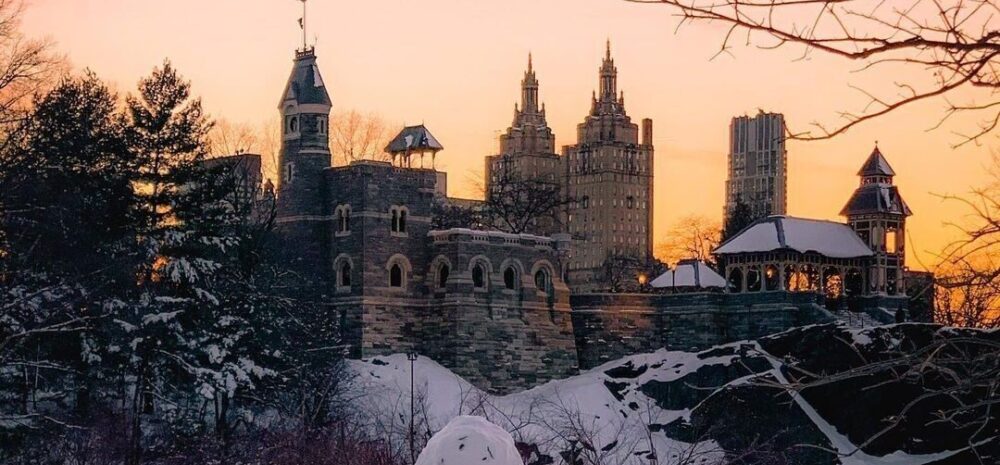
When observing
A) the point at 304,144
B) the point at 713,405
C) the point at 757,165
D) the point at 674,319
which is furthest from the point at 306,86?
the point at 757,165

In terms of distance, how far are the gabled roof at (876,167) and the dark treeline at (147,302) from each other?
2310cm

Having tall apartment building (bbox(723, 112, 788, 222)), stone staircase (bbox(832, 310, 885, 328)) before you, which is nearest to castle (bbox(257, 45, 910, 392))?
stone staircase (bbox(832, 310, 885, 328))

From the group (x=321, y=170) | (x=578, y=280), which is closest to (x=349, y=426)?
(x=321, y=170)

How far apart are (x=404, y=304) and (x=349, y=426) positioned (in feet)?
33.9

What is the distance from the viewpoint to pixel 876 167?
55.9 metres

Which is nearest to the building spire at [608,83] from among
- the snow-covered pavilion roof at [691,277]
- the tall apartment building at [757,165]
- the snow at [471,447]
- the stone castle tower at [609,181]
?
the stone castle tower at [609,181]

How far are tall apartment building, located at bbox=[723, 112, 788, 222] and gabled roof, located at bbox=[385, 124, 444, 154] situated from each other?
10360 cm

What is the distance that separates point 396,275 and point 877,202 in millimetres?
18342

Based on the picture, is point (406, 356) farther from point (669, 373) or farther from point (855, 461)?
point (855, 461)

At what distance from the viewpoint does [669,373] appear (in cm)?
4719

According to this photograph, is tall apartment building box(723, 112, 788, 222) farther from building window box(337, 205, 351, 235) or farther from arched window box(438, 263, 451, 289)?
building window box(337, 205, 351, 235)

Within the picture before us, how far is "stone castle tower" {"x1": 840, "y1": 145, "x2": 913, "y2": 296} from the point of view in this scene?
53375 millimetres

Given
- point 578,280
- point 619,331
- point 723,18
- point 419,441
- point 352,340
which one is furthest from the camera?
point 578,280

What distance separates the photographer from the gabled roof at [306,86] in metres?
48.1
